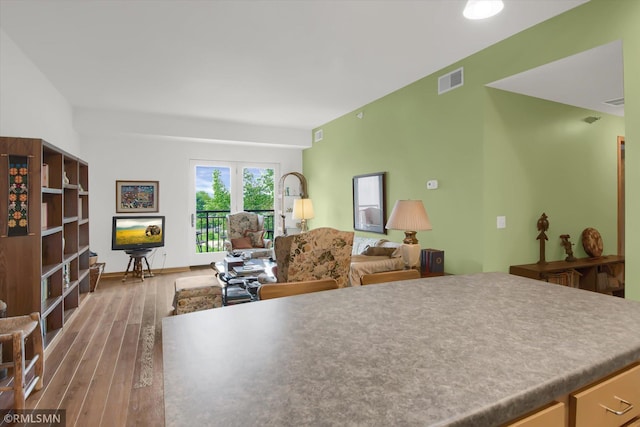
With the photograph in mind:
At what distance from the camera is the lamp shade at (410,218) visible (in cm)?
298

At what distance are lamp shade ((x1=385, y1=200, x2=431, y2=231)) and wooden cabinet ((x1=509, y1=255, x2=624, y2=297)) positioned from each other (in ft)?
3.95

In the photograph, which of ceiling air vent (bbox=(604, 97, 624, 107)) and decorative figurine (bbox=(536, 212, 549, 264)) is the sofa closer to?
decorative figurine (bbox=(536, 212, 549, 264))

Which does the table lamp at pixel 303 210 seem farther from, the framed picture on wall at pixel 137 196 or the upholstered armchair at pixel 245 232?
the framed picture on wall at pixel 137 196

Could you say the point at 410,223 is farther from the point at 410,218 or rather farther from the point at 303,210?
the point at 303,210

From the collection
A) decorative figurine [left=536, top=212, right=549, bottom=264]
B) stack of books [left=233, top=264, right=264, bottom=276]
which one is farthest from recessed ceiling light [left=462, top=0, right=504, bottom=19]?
stack of books [left=233, top=264, right=264, bottom=276]

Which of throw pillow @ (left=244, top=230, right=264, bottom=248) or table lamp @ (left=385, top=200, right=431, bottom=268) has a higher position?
table lamp @ (left=385, top=200, right=431, bottom=268)

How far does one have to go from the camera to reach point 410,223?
2.98 m

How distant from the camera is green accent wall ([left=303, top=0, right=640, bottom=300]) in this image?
2.86m

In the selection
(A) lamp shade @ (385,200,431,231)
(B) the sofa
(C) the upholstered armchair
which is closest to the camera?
(A) lamp shade @ (385,200,431,231)

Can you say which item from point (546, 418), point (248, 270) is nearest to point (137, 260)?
A: point (248, 270)

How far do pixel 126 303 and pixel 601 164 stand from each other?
20.7ft

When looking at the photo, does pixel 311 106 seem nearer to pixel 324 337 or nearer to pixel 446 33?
pixel 446 33

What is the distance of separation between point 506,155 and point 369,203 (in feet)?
6.66

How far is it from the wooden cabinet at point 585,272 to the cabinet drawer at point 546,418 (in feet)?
9.48
